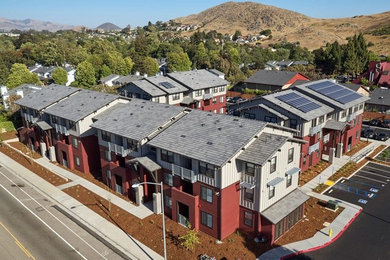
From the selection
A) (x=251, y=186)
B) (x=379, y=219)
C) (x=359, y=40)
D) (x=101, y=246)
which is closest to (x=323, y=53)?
(x=359, y=40)

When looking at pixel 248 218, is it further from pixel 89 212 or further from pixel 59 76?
pixel 59 76

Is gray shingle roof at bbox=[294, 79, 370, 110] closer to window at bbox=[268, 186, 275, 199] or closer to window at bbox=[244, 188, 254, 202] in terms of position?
window at bbox=[268, 186, 275, 199]

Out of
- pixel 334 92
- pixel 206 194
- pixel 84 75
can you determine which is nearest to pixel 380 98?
pixel 334 92

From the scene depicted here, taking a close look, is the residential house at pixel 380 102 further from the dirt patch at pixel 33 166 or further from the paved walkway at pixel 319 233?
the dirt patch at pixel 33 166

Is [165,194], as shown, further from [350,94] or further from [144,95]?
[350,94]

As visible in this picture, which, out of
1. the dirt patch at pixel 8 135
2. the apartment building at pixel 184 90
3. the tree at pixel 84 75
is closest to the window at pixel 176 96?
the apartment building at pixel 184 90

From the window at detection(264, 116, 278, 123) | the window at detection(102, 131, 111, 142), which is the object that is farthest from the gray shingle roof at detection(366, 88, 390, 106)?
the window at detection(102, 131, 111, 142)
